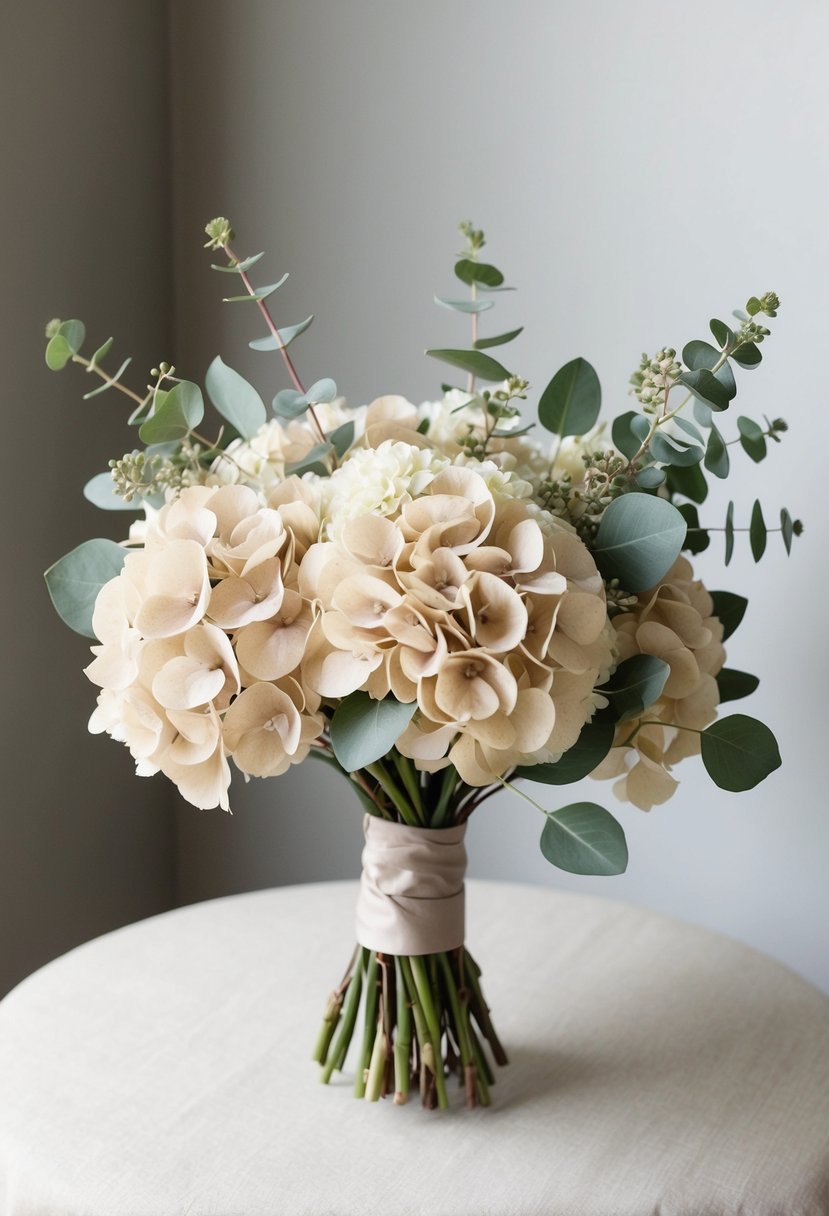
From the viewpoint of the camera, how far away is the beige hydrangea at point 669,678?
816 millimetres

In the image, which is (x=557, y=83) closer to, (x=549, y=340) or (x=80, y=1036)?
(x=549, y=340)

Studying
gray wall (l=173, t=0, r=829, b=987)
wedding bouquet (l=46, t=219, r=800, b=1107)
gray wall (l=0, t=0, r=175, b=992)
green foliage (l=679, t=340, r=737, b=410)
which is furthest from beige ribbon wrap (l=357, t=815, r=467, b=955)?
gray wall (l=0, t=0, r=175, b=992)

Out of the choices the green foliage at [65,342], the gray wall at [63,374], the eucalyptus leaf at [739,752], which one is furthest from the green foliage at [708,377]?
the gray wall at [63,374]

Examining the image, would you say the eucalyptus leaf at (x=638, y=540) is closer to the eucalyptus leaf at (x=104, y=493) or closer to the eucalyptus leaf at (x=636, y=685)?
the eucalyptus leaf at (x=636, y=685)

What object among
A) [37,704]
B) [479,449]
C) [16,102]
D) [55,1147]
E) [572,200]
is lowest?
[55,1147]

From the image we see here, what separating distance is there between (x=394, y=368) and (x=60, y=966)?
31.6 inches

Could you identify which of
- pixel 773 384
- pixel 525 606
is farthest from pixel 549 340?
pixel 525 606

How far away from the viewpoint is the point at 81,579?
2.85 feet

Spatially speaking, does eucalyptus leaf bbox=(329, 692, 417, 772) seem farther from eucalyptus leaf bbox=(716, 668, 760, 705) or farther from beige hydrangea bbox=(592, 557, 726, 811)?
eucalyptus leaf bbox=(716, 668, 760, 705)

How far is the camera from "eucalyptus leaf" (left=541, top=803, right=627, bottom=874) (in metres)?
0.77

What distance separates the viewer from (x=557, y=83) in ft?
4.39

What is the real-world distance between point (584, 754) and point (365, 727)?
15 cm

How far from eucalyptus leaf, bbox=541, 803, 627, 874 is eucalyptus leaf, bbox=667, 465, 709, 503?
11.4 inches

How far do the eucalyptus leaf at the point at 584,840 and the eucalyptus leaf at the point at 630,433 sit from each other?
0.25 meters
